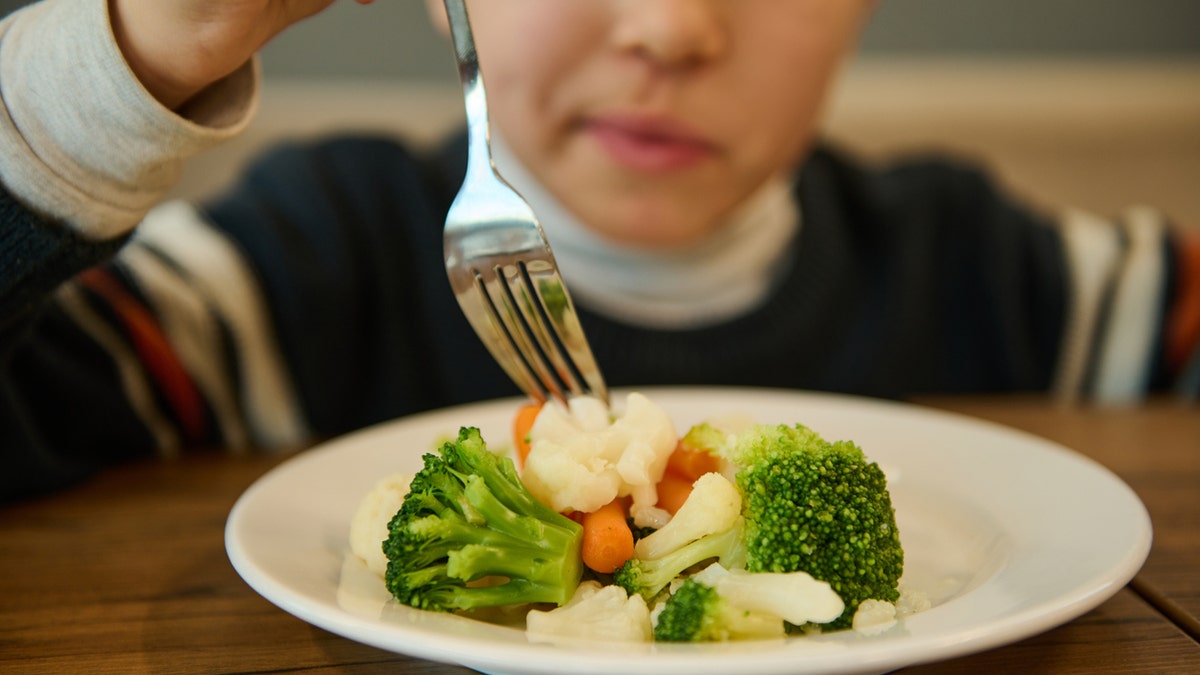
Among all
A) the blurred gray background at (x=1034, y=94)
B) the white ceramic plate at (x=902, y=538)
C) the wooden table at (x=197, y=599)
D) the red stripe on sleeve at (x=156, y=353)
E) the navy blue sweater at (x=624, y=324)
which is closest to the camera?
the white ceramic plate at (x=902, y=538)

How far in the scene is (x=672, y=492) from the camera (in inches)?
24.5

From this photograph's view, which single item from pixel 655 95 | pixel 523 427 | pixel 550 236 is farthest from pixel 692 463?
pixel 550 236

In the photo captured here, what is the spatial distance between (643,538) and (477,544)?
11 cm

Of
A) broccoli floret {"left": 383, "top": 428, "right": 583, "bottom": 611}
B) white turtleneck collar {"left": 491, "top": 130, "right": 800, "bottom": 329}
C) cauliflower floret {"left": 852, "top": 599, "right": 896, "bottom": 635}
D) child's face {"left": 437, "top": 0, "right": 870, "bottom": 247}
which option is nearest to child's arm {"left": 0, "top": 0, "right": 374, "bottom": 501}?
broccoli floret {"left": 383, "top": 428, "right": 583, "bottom": 611}

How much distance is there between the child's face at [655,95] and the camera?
107 cm

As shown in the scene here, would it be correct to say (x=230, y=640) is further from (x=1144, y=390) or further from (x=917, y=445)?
(x=1144, y=390)

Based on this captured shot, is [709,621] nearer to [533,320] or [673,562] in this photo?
[673,562]

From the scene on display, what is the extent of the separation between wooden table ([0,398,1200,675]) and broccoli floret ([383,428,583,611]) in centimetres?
4

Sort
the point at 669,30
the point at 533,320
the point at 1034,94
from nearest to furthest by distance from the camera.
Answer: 1. the point at 533,320
2. the point at 669,30
3. the point at 1034,94

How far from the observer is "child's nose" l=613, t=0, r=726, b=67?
1.01 meters

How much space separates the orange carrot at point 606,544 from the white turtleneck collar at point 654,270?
2.99ft

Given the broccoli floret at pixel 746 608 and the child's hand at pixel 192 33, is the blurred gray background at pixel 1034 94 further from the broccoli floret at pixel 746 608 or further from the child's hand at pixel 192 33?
the broccoli floret at pixel 746 608

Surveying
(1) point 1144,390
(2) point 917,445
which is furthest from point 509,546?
(1) point 1144,390

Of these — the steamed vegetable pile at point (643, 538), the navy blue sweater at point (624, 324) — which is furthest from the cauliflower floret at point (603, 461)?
the navy blue sweater at point (624, 324)
